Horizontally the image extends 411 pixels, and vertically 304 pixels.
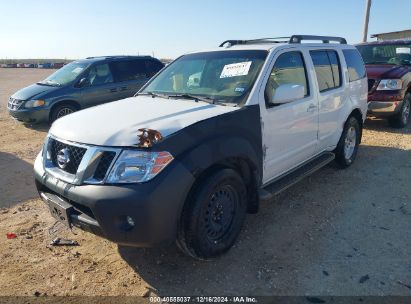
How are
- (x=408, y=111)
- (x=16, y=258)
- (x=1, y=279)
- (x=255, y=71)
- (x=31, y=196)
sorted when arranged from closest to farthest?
1. (x=1, y=279)
2. (x=16, y=258)
3. (x=255, y=71)
4. (x=31, y=196)
5. (x=408, y=111)

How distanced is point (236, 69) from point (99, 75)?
6.81 meters

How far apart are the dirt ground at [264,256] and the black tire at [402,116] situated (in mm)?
3966

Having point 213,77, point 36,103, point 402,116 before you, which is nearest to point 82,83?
point 36,103

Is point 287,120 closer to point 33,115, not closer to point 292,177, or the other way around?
point 292,177

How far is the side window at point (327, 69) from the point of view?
15.7 feet

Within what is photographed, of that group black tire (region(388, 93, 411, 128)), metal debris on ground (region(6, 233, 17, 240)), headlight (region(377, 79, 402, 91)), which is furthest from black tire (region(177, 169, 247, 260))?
black tire (region(388, 93, 411, 128))

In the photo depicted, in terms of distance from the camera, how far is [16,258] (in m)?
3.53

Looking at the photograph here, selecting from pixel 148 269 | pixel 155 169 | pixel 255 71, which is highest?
pixel 255 71

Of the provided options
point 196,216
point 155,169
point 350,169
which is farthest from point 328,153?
point 155,169

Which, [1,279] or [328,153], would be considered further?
[328,153]

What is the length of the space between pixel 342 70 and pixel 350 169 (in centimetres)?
156

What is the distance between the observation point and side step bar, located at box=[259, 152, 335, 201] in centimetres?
376

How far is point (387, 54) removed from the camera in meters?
9.38

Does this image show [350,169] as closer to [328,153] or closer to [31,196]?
[328,153]
